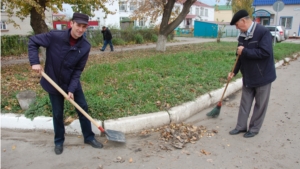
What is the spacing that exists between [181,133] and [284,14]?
30103mm

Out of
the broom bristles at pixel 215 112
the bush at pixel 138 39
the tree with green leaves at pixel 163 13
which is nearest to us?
the broom bristles at pixel 215 112

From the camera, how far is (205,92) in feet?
17.7

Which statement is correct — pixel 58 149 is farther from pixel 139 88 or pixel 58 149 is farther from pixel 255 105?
pixel 255 105

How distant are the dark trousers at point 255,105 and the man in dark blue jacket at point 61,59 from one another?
242 cm

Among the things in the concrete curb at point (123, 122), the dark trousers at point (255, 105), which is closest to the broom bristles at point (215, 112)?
the concrete curb at point (123, 122)

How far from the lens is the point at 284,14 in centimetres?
2869

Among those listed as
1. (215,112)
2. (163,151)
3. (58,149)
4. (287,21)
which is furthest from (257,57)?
(287,21)

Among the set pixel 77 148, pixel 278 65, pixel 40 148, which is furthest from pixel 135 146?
pixel 278 65

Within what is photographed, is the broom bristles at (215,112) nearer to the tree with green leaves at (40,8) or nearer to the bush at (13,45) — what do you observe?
the tree with green leaves at (40,8)

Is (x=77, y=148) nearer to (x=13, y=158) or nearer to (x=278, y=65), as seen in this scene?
(x=13, y=158)

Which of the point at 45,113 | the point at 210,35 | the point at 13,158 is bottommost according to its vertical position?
the point at 13,158

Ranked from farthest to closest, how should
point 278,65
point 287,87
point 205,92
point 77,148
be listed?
point 278,65 < point 287,87 < point 205,92 < point 77,148

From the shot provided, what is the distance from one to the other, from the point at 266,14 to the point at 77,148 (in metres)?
29.9

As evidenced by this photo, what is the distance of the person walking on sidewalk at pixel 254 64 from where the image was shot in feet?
11.2
